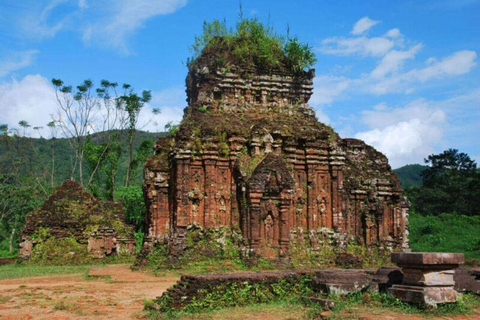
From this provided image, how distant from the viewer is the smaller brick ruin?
17.3 metres

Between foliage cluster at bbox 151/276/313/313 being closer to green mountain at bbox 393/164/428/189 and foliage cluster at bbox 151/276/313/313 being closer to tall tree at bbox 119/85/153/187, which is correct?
tall tree at bbox 119/85/153/187

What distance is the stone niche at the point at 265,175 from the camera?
1302cm

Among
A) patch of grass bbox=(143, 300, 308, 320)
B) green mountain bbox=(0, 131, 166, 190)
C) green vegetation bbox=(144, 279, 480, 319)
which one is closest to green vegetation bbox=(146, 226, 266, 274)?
green vegetation bbox=(144, 279, 480, 319)

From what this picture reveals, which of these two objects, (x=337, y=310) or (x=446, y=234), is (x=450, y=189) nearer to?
(x=446, y=234)

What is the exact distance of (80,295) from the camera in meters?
9.39

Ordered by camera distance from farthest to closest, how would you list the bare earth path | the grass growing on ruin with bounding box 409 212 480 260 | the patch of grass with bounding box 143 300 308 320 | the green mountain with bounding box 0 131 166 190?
the green mountain with bounding box 0 131 166 190 → the grass growing on ruin with bounding box 409 212 480 260 → the bare earth path → the patch of grass with bounding box 143 300 308 320

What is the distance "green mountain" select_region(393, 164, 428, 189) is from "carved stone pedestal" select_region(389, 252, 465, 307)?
57621 millimetres

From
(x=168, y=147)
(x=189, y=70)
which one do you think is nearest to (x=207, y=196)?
(x=168, y=147)

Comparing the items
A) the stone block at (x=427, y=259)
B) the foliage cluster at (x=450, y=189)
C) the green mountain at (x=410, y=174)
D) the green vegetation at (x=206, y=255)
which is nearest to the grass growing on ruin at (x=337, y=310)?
the stone block at (x=427, y=259)

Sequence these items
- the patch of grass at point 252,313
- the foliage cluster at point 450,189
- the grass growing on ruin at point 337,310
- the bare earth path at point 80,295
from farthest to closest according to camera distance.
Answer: the foliage cluster at point 450,189
the bare earth path at point 80,295
the patch of grass at point 252,313
the grass growing on ruin at point 337,310

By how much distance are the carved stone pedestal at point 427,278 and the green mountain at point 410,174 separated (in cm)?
5762

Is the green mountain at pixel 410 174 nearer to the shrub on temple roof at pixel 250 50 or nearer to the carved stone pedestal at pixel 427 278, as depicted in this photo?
the shrub on temple roof at pixel 250 50

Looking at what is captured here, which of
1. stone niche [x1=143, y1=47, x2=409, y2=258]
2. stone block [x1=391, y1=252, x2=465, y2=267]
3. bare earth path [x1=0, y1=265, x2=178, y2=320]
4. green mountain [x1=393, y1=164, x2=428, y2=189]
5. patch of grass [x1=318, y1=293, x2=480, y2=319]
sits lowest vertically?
bare earth path [x1=0, y1=265, x2=178, y2=320]

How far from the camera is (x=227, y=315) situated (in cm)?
691
